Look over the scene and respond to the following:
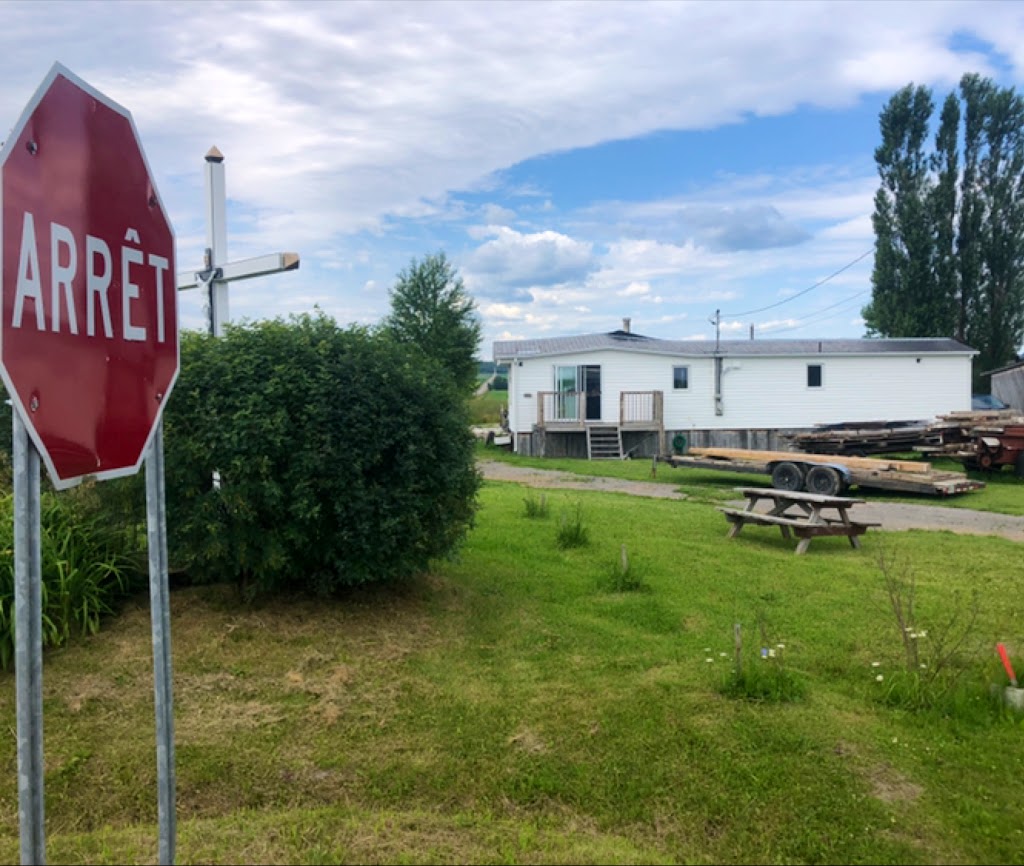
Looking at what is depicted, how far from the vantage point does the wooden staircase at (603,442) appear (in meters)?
25.0

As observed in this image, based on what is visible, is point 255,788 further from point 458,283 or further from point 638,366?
point 458,283

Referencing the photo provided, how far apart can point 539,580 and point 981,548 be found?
18.3ft

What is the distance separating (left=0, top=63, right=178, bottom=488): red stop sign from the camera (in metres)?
1.63

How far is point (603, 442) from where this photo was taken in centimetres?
2523

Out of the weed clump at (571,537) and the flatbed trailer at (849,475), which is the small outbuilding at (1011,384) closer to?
the flatbed trailer at (849,475)

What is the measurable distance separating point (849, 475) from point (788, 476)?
3.53ft

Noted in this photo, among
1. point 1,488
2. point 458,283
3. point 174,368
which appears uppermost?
point 458,283

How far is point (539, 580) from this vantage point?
6828mm

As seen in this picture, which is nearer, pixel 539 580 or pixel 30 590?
pixel 30 590

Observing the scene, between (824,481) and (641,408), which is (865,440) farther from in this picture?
(641,408)

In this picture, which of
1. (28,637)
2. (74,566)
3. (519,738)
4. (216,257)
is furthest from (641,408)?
(28,637)

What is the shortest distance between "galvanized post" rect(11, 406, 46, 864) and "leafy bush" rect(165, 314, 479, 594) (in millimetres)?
3244

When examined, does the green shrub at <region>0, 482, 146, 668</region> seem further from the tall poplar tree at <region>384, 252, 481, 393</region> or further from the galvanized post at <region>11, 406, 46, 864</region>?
the tall poplar tree at <region>384, 252, 481, 393</region>

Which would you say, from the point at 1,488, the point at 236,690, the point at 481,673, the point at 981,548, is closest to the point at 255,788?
the point at 236,690
